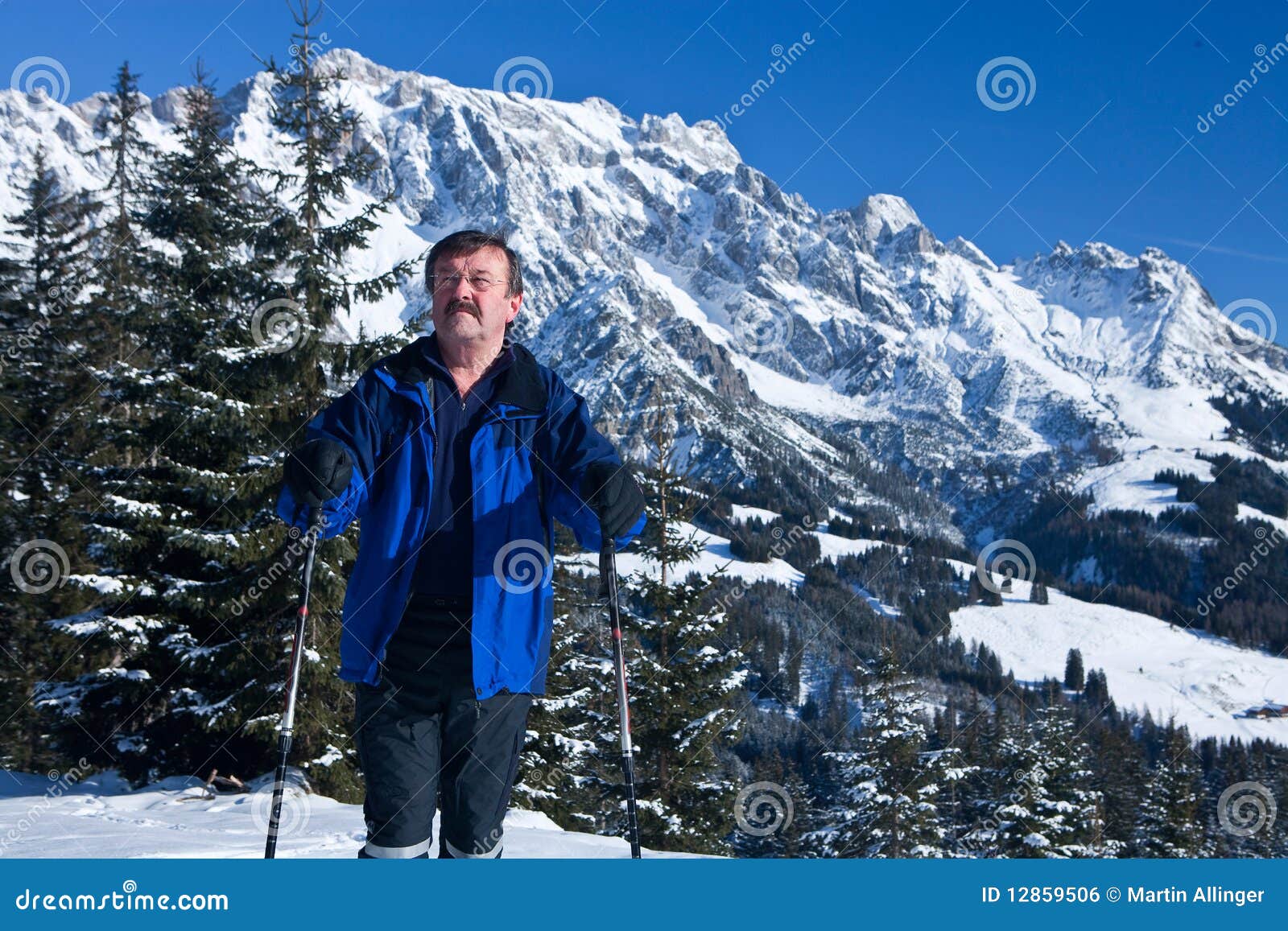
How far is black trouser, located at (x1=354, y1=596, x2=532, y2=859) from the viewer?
3.45 metres

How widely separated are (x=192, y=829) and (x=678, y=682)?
11.6 meters

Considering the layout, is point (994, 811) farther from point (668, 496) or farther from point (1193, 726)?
point (1193, 726)

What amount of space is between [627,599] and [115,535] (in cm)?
888

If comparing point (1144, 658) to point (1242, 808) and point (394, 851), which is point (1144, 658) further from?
point (394, 851)

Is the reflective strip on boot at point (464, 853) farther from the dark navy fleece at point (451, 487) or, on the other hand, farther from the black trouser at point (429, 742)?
Answer: the dark navy fleece at point (451, 487)

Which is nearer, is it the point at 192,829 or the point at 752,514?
the point at 192,829

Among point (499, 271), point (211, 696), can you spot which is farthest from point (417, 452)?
point (211, 696)

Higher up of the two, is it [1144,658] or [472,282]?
[1144,658]

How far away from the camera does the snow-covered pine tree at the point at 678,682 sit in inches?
705

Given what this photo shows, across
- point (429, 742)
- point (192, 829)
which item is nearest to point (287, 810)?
point (192, 829)
